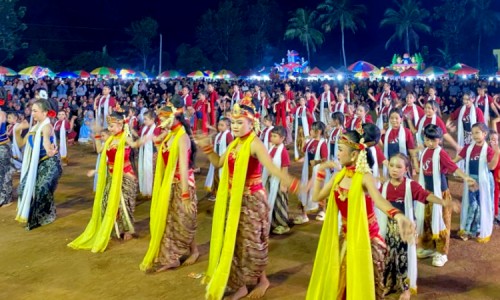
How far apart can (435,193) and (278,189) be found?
2.13 metres

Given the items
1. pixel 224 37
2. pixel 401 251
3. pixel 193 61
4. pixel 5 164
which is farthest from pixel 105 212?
pixel 224 37

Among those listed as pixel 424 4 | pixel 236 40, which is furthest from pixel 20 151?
pixel 424 4

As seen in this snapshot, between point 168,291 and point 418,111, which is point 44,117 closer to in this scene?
point 168,291

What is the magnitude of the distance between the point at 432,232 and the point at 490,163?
54.8 inches

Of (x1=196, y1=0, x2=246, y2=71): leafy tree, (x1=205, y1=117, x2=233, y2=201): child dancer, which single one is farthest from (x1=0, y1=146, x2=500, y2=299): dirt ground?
(x1=196, y1=0, x2=246, y2=71): leafy tree

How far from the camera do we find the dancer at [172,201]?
19.4ft

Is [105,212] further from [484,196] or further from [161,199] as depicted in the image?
[484,196]

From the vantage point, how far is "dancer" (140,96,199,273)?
5.92m

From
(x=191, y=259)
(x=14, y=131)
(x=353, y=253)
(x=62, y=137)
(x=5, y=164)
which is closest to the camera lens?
(x=353, y=253)

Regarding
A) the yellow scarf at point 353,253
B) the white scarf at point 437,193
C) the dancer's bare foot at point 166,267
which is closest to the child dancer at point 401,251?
the yellow scarf at point 353,253

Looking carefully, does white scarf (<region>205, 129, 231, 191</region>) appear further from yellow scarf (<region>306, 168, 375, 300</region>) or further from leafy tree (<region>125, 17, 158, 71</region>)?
leafy tree (<region>125, 17, 158, 71</region>)

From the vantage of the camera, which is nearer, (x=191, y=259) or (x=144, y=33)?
(x=191, y=259)

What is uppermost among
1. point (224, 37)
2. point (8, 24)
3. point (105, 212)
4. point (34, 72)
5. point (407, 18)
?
point (407, 18)

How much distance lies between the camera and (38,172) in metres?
7.87
